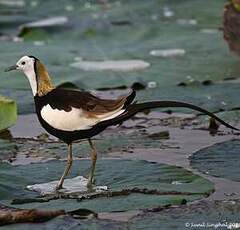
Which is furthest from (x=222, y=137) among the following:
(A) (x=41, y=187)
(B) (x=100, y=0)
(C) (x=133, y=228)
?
(B) (x=100, y=0)

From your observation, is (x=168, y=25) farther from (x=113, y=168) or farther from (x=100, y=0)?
(x=113, y=168)

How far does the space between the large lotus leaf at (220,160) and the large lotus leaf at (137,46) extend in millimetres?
1012

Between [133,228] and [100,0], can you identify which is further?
[100,0]

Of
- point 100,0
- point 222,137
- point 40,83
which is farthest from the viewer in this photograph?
point 100,0

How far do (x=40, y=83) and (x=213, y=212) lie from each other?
1.24 m

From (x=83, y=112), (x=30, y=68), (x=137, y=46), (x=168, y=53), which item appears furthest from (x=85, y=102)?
(x=137, y=46)

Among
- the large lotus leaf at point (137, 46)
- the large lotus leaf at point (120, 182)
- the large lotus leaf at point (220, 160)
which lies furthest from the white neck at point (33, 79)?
the large lotus leaf at point (137, 46)

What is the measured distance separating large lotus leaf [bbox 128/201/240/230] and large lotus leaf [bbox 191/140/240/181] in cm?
48

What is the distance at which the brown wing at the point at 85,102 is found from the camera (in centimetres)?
431

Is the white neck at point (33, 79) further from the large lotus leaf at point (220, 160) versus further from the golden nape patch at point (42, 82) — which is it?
the large lotus leaf at point (220, 160)

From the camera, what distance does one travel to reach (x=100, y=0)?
1106 cm

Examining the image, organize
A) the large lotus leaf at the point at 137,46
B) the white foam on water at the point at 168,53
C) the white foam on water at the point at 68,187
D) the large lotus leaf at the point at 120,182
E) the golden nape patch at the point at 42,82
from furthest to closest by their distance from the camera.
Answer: the white foam on water at the point at 168,53, the large lotus leaf at the point at 137,46, the golden nape patch at the point at 42,82, the white foam on water at the point at 68,187, the large lotus leaf at the point at 120,182

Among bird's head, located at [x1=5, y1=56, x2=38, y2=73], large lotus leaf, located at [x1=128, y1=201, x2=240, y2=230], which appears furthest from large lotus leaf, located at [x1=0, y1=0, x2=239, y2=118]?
large lotus leaf, located at [x1=128, y1=201, x2=240, y2=230]

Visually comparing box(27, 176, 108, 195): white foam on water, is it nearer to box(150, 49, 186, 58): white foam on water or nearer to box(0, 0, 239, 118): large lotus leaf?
box(0, 0, 239, 118): large lotus leaf
